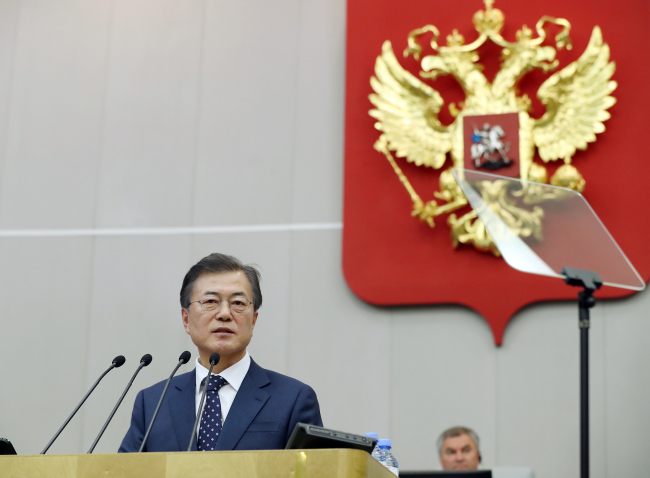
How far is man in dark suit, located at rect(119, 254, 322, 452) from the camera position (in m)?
2.35

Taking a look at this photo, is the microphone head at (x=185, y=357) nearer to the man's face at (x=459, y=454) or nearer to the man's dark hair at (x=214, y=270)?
the man's dark hair at (x=214, y=270)

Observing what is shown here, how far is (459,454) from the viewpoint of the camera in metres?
4.07

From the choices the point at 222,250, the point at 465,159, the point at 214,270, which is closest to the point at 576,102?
the point at 465,159

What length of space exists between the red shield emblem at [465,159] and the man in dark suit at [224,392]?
6.56 ft

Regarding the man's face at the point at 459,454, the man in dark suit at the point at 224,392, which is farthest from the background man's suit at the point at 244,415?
the man's face at the point at 459,454

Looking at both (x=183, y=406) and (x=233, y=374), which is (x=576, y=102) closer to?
(x=233, y=374)

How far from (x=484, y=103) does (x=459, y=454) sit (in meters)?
1.81

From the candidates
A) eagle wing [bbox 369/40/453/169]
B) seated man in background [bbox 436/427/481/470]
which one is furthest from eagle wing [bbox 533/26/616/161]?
seated man in background [bbox 436/427/481/470]

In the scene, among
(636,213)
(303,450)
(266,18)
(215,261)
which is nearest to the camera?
(303,450)

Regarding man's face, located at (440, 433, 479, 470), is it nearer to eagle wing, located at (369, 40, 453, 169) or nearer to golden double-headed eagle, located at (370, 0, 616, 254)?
golden double-headed eagle, located at (370, 0, 616, 254)

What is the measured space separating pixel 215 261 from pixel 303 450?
45.5 inches

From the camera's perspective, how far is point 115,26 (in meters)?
5.41

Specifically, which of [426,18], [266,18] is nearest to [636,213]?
[426,18]

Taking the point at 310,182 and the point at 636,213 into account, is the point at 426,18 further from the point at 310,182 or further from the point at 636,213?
the point at 636,213
